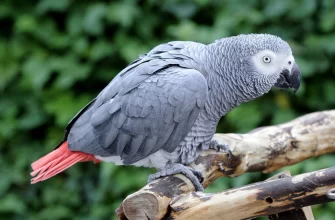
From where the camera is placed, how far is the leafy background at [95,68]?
1812mm

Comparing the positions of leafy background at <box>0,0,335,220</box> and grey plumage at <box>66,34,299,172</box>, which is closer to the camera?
grey plumage at <box>66,34,299,172</box>

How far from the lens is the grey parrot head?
3.68ft

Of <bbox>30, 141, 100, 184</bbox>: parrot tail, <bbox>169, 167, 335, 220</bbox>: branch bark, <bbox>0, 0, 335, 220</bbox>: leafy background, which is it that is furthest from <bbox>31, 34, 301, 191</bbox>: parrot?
<bbox>0, 0, 335, 220</bbox>: leafy background

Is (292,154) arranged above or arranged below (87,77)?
below

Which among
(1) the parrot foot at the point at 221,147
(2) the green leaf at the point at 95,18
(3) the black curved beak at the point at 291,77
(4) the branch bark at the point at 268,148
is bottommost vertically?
(4) the branch bark at the point at 268,148

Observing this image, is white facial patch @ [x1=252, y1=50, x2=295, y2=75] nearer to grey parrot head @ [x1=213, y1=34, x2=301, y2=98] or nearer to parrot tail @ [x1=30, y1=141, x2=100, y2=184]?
grey parrot head @ [x1=213, y1=34, x2=301, y2=98]

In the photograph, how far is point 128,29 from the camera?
1944 mm

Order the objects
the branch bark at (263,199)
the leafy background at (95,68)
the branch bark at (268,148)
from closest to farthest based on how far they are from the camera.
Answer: the branch bark at (263,199) → the branch bark at (268,148) → the leafy background at (95,68)

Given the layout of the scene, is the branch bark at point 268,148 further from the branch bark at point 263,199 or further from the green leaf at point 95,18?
the green leaf at point 95,18

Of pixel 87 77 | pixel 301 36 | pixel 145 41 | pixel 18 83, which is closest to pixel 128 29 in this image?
pixel 145 41

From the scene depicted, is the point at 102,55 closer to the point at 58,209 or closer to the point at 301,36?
the point at 58,209

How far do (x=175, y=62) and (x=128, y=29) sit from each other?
82 cm

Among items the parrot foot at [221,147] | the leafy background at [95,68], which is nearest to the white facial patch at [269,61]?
the parrot foot at [221,147]

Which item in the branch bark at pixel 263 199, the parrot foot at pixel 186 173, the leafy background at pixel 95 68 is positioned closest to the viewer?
the branch bark at pixel 263 199
